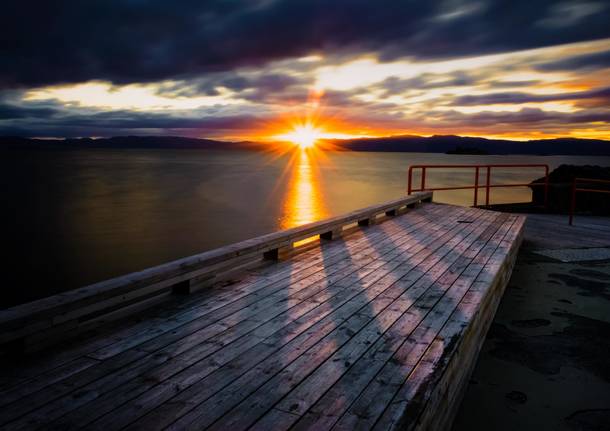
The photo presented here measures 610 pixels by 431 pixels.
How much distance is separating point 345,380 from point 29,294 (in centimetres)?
1195

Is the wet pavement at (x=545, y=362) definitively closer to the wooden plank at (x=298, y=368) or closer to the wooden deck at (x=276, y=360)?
the wooden deck at (x=276, y=360)

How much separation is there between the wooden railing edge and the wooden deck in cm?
17

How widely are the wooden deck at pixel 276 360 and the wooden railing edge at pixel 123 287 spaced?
0.57 ft

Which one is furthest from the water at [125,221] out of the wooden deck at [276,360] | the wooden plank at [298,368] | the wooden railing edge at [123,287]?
the wooden plank at [298,368]

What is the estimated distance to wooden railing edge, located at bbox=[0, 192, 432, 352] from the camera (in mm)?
2633

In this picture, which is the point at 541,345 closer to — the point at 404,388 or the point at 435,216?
the point at 404,388

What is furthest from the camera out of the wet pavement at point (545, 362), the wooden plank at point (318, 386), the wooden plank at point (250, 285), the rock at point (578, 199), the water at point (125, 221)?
the water at point (125, 221)

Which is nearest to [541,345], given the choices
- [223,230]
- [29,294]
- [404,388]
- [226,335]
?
[404,388]

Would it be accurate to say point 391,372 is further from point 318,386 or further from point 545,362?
point 545,362

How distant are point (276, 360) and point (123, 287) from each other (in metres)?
1.31

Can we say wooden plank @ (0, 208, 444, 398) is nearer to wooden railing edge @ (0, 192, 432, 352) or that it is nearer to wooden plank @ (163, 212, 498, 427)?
wooden railing edge @ (0, 192, 432, 352)

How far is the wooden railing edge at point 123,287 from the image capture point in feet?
8.64

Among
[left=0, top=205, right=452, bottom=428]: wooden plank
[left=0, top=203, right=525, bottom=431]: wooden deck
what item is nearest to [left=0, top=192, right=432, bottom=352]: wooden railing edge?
[left=0, top=203, right=525, bottom=431]: wooden deck

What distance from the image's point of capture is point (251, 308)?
11.6 ft
